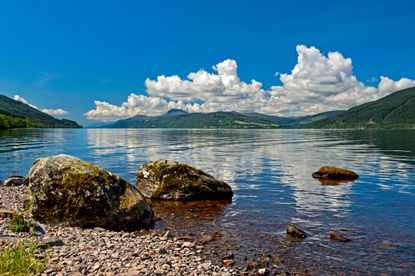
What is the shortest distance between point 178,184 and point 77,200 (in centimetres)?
1042

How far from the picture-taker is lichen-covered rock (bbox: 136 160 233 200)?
2802 centimetres

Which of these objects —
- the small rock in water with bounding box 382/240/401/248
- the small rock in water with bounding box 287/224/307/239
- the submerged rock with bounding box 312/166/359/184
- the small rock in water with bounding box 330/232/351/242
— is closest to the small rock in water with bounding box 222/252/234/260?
the small rock in water with bounding box 287/224/307/239

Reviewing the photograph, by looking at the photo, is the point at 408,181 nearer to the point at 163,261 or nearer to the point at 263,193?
the point at 263,193

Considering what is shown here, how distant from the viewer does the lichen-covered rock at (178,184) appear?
2802 centimetres

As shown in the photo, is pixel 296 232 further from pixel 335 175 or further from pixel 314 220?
pixel 335 175

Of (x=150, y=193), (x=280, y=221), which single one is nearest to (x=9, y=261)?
(x=280, y=221)

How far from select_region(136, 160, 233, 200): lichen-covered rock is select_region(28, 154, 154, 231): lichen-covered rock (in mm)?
8392

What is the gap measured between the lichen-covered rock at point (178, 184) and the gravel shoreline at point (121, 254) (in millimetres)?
9014

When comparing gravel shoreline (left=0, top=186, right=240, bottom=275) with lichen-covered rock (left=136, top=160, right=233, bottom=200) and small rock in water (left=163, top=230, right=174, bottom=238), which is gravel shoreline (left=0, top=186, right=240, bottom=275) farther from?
lichen-covered rock (left=136, top=160, right=233, bottom=200)

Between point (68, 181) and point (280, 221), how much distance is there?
13349 mm

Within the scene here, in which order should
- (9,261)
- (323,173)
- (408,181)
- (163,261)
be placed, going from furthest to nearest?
(323,173) < (408,181) < (163,261) < (9,261)

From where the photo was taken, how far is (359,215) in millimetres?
22641

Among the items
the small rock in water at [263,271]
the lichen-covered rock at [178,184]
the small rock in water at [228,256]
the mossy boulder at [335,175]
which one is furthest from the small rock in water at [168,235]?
the mossy boulder at [335,175]

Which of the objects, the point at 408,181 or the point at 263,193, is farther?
the point at 408,181
